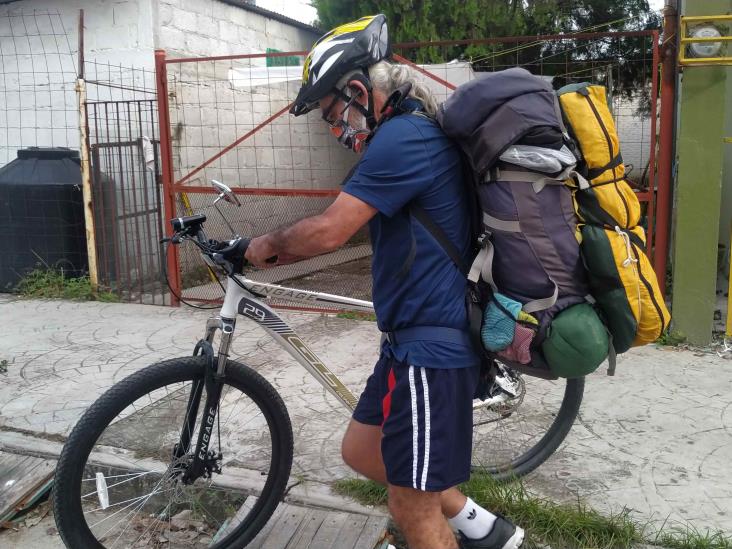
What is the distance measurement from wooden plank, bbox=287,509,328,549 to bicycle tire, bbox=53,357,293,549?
0.15m

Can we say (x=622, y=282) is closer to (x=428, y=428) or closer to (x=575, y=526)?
(x=428, y=428)

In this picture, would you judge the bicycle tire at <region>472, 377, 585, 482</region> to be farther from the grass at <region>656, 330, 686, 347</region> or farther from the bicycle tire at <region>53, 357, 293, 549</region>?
the grass at <region>656, 330, 686, 347</region>

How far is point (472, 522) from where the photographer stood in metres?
2.53

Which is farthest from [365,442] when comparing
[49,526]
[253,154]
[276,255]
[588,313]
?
[253,154]

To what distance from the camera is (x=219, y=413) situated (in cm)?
266

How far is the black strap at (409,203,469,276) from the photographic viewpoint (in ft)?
7.18

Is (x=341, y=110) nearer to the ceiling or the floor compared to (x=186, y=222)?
nearer to the ceiling

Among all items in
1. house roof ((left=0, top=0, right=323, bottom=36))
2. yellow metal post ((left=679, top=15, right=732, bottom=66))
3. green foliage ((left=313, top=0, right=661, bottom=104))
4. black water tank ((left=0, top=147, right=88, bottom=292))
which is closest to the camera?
yellow metal post ((left=679, top=15, right=732, bottom=66))

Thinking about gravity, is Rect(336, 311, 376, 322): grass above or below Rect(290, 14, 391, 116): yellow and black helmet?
below

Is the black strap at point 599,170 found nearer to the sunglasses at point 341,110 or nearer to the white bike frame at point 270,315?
the sunglasses at point 341,110

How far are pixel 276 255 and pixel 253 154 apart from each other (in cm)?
699

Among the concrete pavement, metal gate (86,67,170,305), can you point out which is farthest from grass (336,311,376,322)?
metal gate (86,67,170,305)

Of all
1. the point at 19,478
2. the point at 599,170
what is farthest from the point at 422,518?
the point at 19,478

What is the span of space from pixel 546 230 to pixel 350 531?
1.54 m
